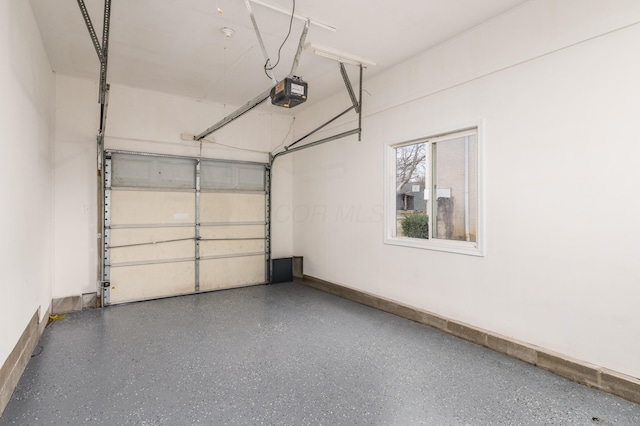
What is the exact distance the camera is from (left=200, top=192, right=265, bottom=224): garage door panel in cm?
541

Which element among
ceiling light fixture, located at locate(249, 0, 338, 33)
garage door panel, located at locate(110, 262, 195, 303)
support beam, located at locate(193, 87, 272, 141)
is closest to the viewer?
ceiling light fixture, located at locate(249, 0, 338, 33)

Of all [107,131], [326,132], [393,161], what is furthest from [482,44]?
[107,131]

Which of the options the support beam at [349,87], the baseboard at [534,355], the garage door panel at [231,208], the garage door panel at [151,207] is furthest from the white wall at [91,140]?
the baseboard at [534,355]

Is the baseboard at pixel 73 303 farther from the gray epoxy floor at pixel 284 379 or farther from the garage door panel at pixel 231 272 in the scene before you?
the garage door panel at pixel 231 272

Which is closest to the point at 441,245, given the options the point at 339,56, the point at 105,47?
the point at 339,56

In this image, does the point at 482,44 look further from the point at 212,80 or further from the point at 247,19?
the point at 212,80

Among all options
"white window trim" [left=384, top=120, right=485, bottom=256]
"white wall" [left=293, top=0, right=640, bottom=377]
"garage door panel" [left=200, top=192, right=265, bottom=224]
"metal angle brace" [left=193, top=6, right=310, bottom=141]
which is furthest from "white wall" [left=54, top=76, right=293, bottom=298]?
"white wall" [left=293, top=0, right=640, bottom=377]

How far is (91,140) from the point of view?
14.8 feet

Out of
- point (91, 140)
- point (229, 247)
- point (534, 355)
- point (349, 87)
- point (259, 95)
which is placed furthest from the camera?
point (229, 247)

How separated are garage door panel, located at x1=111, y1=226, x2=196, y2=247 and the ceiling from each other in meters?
2.21

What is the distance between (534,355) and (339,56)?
3704mm

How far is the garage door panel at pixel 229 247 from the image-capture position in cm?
541

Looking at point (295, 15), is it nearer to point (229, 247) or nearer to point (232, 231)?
point (232, 231)

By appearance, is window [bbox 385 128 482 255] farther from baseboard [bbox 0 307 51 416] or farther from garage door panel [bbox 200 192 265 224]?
baseboard [bbox 0 307 51 416]
